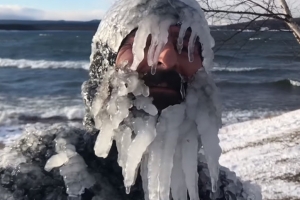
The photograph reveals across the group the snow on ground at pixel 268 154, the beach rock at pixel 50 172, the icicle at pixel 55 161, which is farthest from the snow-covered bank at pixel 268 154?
the icicle at pixel 55 161

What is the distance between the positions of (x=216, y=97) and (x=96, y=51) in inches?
18.4

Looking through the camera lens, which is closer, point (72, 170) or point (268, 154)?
point (72, 170)

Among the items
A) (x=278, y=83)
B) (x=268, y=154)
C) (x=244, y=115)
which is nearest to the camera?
(x=268, y=154)

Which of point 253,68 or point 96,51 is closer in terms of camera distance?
point 96,51

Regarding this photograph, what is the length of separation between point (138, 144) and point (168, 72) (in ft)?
0.75

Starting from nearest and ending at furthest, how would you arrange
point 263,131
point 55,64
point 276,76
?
point 263,131 < point 276,76 < point 55,64

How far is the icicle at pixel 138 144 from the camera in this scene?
1406 millimetres

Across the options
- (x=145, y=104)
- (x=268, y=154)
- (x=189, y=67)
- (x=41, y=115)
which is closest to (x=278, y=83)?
(x=41, y=115)

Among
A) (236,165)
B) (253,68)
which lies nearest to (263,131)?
(236,165)

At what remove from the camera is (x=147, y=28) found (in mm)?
1464

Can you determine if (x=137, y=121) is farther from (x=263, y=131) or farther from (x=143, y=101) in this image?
(x=263, y=131)

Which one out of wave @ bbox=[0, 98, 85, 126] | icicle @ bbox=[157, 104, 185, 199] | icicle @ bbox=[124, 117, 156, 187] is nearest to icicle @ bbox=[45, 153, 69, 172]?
icicle @ bbox=[124, 117, 156, 187]

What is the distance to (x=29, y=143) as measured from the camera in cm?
164

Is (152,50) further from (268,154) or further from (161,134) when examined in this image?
(268,154)
